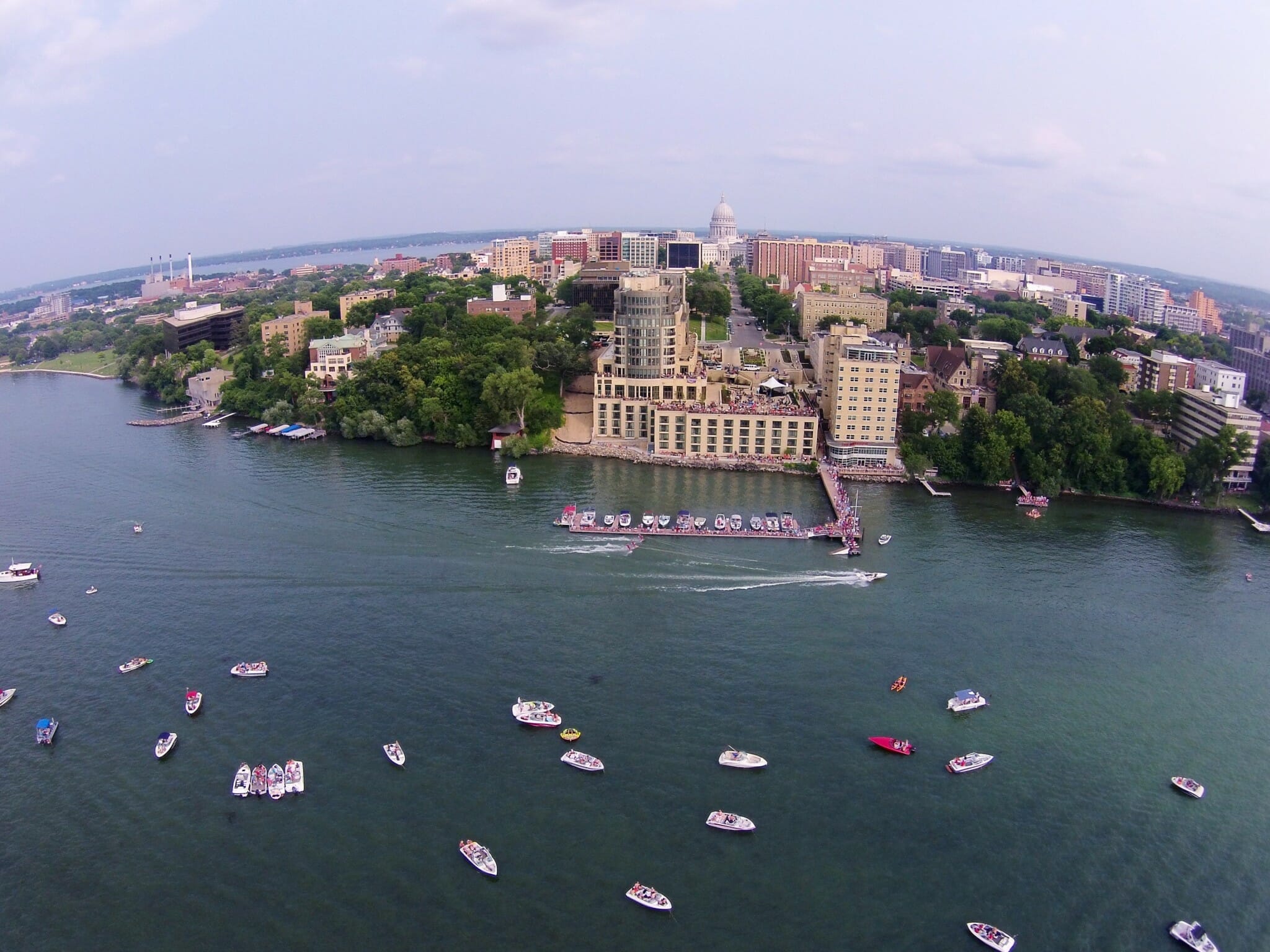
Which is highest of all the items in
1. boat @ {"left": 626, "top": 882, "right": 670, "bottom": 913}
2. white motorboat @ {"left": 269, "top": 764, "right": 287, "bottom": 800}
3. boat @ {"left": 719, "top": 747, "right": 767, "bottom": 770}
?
boat @ {"left": 719, "top": 747, "right": 767, "bottom": 770}

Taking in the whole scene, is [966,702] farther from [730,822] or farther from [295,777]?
[295,777]

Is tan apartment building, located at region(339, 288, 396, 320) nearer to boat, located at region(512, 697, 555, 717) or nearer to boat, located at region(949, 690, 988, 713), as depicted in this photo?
boat, located at region(512, 697, 555, 717)

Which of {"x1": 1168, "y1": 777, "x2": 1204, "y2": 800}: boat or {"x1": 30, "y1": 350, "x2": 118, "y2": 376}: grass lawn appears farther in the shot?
{"x1": 30, "y1": 350, "x2": 118, "y2": 376}: grass lawn

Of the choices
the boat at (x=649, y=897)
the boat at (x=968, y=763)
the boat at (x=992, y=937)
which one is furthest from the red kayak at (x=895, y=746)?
the boat at (x=649, y=897)

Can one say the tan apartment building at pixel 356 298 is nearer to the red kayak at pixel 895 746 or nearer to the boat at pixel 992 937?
the red kayak at pixel 895 746

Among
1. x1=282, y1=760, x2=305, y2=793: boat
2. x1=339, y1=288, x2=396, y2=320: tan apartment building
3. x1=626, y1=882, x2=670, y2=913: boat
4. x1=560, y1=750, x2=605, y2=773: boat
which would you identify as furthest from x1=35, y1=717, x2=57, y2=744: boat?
Result: x1=339, y1=288, x2=396, y2=320: tan apartment building

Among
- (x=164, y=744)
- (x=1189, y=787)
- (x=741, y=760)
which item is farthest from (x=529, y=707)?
(x=1189, y=787)
